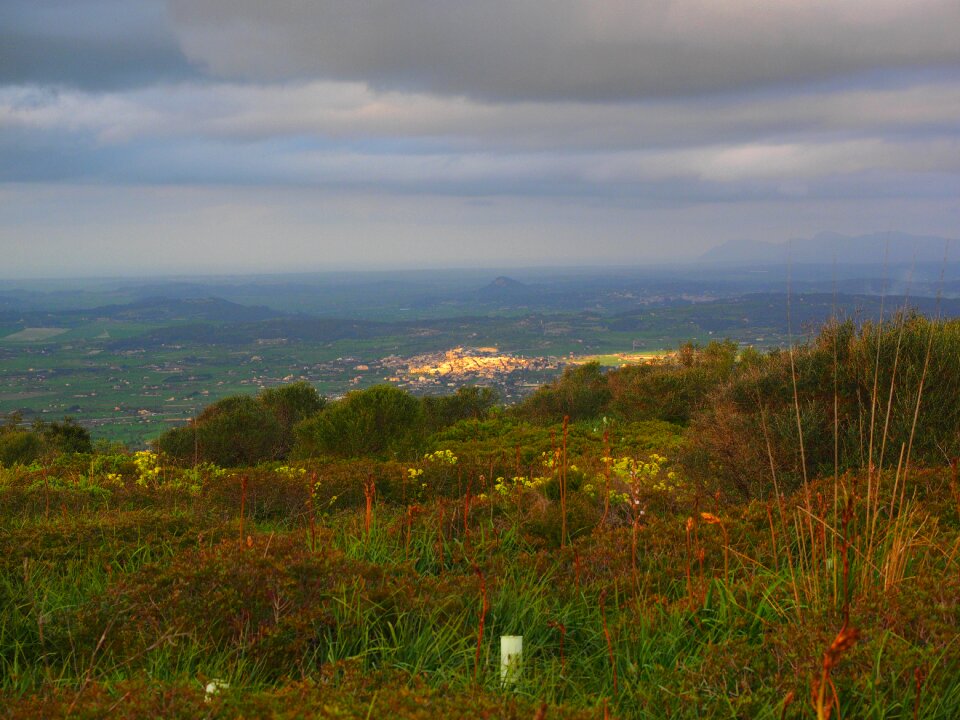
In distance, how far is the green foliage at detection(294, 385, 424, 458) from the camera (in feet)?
52.1

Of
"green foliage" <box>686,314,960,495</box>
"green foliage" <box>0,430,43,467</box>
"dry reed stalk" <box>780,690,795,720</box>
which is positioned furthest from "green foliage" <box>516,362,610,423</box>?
"dry reed stalk" <box>780,690,795,720</box>

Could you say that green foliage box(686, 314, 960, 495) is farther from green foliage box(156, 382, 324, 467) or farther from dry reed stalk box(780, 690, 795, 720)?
green foliage box(156, 382, 324, 467)

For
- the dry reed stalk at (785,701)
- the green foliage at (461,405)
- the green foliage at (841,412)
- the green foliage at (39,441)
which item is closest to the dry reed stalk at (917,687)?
the dry reed stalk at (785,701)

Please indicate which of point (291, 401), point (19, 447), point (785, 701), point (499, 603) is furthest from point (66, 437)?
point (785, 701)

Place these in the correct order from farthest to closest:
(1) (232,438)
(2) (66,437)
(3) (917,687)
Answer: (2) (66,437) → (1) (232,438) → (3) (917,687)

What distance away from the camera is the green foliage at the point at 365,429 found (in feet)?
52.1

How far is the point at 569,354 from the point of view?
307ft

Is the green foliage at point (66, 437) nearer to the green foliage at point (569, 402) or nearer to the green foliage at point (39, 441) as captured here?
the green foliage at point (39, 441)

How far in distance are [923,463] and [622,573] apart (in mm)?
4671

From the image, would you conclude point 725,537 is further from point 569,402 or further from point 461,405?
point 569,402

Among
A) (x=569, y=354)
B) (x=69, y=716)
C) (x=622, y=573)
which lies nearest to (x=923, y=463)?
(x=622, y=573)

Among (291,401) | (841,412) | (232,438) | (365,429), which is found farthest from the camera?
(291,401)

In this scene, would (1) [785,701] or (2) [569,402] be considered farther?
(2) [569,402]

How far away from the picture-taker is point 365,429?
16.0m
